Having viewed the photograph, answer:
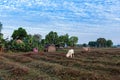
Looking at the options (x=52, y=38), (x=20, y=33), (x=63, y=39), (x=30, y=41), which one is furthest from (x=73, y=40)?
(x=30, y=41)

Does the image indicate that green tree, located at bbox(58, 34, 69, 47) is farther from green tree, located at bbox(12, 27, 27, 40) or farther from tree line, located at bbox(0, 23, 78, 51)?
green tree, located at bbox(12, 27, 27, 40)

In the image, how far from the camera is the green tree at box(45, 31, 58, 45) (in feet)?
265

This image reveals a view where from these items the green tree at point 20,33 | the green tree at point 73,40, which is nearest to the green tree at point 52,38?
the green tree at point 73,40

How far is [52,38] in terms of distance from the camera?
81062 mm

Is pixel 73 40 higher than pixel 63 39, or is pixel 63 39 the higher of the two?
pixel 63 39

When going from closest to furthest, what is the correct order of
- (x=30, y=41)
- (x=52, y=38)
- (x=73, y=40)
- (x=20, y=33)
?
1. (x=30, y=41)
2. (x=20, y=33)
3. (x=52, y=38)
4. (x=73, y=40)

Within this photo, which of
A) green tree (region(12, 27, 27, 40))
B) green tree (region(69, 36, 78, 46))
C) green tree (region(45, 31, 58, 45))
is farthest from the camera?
green tree (region(69, 36, 78, 46))

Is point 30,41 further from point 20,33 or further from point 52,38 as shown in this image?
point 52,38

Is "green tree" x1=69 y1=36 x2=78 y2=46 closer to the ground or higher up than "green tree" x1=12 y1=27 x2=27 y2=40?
closer to the ground

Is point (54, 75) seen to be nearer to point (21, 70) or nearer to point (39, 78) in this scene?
point (39, 78)

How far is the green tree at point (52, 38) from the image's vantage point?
8075cm

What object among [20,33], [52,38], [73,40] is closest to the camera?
[20,33]

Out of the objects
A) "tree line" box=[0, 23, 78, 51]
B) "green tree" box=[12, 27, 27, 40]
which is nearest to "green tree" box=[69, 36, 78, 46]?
"tree line" box=[0, 23, 78, 51]

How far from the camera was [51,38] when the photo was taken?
81.4m
